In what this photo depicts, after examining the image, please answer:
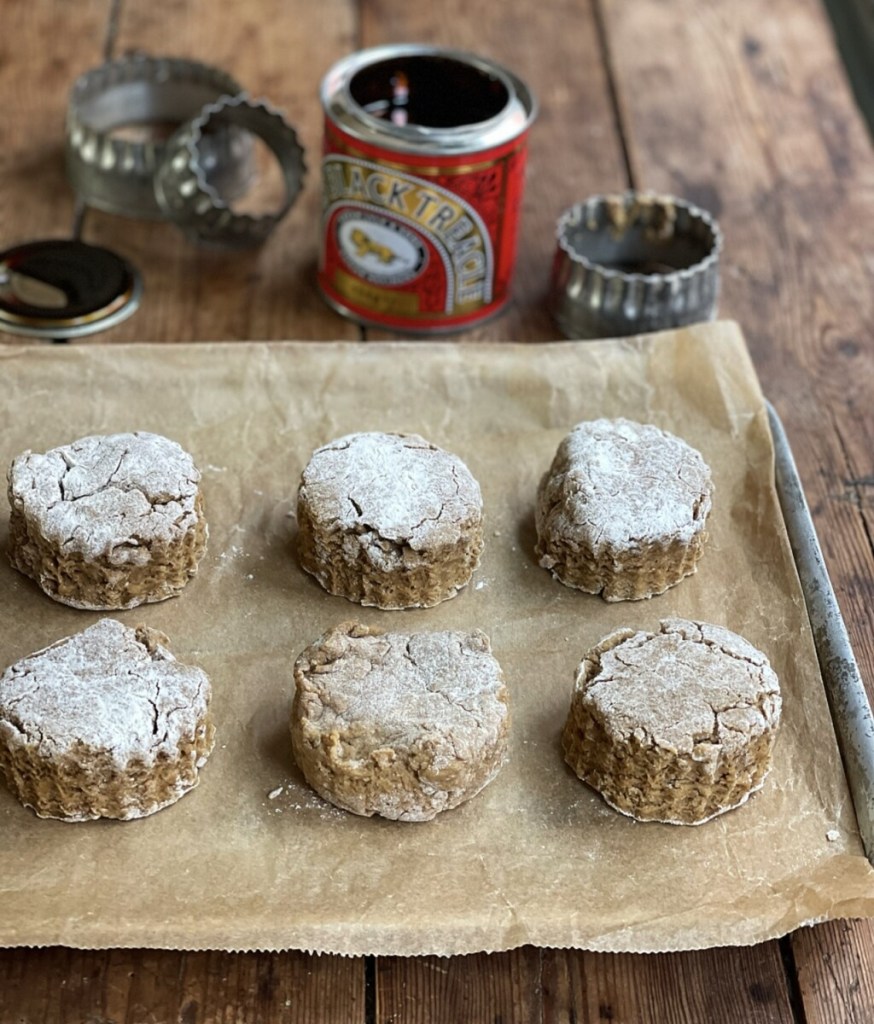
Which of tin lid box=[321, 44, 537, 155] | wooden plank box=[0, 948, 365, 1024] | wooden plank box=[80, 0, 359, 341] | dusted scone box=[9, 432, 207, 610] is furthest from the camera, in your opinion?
wooden plank box=[80, 0, 359, 341]

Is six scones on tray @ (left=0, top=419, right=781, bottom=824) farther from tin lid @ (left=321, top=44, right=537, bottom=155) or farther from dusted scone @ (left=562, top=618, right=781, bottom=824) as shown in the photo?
tin lid @ (left=321, top=44, right=537, bottom=155)

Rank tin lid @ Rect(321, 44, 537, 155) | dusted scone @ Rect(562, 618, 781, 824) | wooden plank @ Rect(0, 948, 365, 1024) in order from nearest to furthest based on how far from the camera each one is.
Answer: wooden plank @ Rect(0, 948, 365, 1024) < dusted scone @ Rect(562, 618, 781, 824) < tin lid @ Rect(321, 44, 537, 155)

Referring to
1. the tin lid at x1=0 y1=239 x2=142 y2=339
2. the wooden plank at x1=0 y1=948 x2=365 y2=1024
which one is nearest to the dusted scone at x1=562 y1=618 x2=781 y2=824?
the wooden plank at x1=0 y1=948 x2=365 y2=1024

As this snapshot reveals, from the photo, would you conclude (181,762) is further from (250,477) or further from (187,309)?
(187,309)

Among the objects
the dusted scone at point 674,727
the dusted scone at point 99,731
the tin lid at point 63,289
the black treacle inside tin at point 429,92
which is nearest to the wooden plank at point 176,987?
the dusted scone at point 99,731

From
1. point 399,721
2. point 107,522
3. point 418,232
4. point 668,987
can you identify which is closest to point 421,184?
point 418,232

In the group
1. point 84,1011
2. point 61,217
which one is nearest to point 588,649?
point 84,1011

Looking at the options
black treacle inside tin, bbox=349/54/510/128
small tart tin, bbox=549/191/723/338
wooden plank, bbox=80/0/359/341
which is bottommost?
wooden plank, bbox=80/0/359/341
